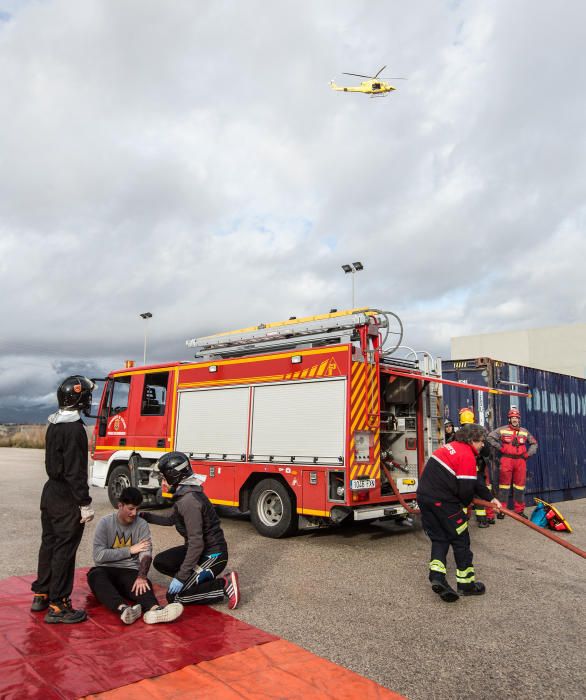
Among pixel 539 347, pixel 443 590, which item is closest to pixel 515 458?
pixel 443 590

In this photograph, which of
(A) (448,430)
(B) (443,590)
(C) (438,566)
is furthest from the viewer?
Answer: (A) (448,430)

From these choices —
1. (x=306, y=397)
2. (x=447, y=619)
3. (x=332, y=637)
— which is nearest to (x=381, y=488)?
(x=306, y=397)

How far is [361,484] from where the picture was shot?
7.31m

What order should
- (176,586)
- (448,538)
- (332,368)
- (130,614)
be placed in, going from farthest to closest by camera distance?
(332,368)
(448,538)
(176,586)
(130,614)

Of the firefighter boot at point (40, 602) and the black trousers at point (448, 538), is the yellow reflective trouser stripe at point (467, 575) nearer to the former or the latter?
the black trousers at point (448, 538)

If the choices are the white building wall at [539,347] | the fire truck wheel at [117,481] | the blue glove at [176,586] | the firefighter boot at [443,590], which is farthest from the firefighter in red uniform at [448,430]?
the white building wall at [539,347]

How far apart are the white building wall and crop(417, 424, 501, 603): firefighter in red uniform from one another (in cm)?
3366

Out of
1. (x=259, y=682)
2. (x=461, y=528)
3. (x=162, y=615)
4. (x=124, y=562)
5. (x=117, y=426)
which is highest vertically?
(x=117, y=426)

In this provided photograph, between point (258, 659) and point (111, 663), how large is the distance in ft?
3.14

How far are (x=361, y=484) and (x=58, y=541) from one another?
392cm

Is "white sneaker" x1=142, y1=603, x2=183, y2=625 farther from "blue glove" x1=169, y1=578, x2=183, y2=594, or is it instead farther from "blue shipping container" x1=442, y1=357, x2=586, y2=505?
"blue shipping container" x1=442, y1=357, x2=586, y2=505

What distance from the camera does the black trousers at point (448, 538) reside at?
532 cm

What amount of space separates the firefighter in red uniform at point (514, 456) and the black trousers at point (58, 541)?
712 cm

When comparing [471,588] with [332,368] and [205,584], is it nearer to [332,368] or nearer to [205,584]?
[205,584]
